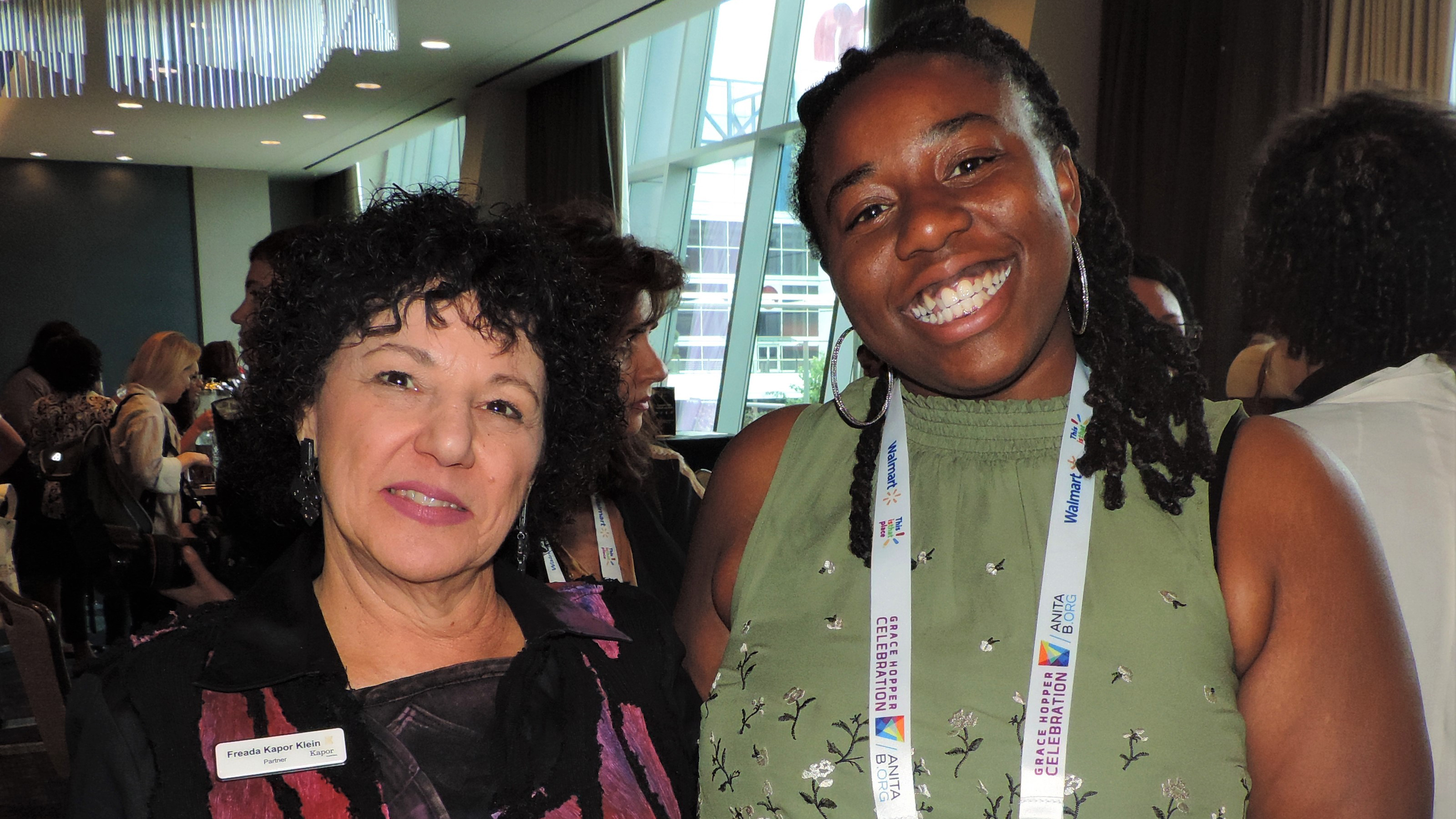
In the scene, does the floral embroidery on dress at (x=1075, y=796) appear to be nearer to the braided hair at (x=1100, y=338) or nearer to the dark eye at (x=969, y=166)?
the braided hair at (x=1100, y=338)

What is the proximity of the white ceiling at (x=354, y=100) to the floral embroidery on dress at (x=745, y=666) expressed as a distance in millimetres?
7837

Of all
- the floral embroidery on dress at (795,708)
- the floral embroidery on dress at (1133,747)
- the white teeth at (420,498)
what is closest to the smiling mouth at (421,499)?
the white teeth at (420,498)

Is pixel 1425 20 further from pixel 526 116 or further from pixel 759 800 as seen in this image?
pixel 526 116

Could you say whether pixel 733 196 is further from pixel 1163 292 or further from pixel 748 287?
pixel 1163 292

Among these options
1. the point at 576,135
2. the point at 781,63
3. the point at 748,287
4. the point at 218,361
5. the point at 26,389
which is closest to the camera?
the point at 26,389

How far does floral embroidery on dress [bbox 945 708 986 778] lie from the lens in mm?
1227

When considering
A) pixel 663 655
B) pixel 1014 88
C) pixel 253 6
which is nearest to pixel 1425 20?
pixel 1014 88

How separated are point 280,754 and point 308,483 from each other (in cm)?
37

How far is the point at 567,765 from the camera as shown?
57.2 inches

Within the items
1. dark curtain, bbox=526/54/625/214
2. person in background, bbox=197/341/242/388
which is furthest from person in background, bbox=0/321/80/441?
dark curtain, bbox=526/54/625/214

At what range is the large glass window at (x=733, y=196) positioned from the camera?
8.71 m

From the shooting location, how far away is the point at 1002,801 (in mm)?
1202

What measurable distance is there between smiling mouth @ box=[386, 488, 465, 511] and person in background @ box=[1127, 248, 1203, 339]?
5.16 ft

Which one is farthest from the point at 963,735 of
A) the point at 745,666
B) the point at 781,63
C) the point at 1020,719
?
the point at 781,63
